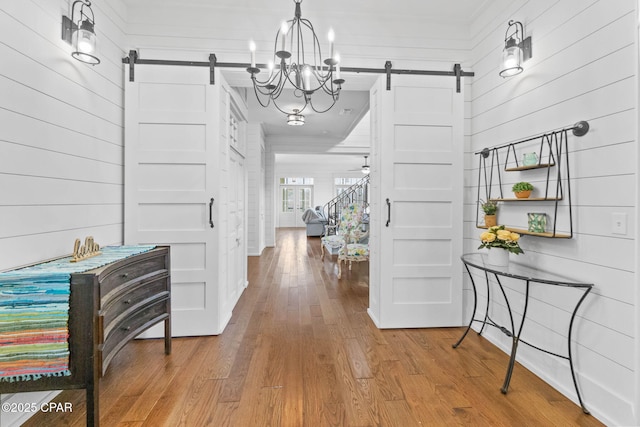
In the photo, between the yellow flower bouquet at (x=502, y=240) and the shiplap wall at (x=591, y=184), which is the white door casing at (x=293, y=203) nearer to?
the shiplap wall at (x=591, y=184)

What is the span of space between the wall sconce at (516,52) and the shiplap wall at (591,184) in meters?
0.05

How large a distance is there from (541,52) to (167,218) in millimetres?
3211

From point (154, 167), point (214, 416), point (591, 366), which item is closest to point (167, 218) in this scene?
point (154, 167)

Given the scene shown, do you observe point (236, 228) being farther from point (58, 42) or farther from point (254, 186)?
point (254, 186)

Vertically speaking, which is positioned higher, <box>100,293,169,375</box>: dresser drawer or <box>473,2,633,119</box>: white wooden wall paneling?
<box>473,2,633,119</box>: white wooden wall paneling

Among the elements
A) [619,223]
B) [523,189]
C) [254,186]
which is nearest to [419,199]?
[523,189]

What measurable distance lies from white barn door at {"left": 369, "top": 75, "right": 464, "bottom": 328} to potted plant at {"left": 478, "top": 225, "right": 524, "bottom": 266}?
75cm

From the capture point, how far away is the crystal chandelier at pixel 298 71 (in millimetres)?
1982

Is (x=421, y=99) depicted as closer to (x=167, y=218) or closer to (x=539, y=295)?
(x=539, y=295)

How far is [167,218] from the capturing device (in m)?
→ 2.71

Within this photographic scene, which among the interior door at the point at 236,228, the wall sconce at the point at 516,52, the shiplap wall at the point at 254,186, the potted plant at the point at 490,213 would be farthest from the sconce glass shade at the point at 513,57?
the shiplap wall at the point at 254,186

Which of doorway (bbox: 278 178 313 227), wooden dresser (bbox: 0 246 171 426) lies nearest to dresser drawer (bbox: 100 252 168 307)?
wooden dresser (bbox: 0 246 171 426)

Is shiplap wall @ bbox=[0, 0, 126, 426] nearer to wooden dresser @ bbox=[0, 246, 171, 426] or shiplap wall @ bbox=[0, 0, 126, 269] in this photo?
shiplap wall @ bbox=[0, 0, 126, 269]

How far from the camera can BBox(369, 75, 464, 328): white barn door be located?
288 centimetres
